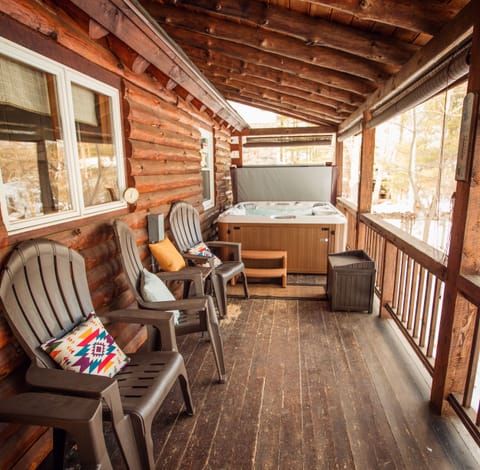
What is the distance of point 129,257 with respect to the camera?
89.8 inches

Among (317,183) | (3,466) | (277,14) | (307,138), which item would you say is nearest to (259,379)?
(3,466)

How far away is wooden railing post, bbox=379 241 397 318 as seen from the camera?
310cm

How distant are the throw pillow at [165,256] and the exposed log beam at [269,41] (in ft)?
6.64

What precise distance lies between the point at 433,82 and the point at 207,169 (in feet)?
12.2

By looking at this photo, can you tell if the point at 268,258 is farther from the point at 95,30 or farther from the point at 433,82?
the point at 95,30

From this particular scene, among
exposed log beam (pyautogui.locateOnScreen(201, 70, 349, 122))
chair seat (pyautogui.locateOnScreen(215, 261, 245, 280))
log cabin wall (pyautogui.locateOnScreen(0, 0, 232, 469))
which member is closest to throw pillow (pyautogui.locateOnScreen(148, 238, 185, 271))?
log cabin wall (pyautogui.locateOnScreen(0, 0, 232, 469))

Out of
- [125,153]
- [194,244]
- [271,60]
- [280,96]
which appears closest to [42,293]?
[125,153]

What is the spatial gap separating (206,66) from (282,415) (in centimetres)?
413

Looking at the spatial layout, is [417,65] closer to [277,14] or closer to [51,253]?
[277,14]

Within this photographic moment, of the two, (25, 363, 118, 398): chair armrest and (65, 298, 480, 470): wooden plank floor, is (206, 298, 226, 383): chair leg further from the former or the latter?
(25, 363, 118, 398): chair armrest

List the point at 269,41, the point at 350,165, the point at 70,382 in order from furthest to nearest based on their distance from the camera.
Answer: the point at 350,165 → the point at 269,41 → the point at 70,382

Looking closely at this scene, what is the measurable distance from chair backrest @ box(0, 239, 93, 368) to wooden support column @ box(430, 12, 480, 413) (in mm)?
2039

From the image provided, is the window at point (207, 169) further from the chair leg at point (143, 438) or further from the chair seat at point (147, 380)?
the chair leg at point (143, 438)

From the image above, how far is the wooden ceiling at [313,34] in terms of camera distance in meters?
1.95
